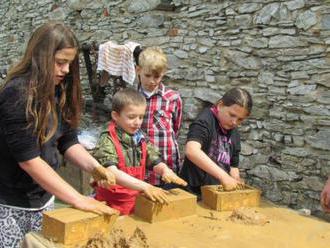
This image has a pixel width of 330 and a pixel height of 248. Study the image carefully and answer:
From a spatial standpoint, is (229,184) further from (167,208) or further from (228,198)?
(167,208)

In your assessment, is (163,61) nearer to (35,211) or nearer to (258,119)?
(35,211)

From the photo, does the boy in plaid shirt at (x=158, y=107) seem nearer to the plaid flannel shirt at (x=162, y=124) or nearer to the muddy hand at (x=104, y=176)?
the plaid flannel shirt at (x=162, y=124)

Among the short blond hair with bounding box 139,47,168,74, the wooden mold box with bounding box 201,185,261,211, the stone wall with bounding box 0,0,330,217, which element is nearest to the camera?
the wooden mold box with bounding box 201,185,261,211

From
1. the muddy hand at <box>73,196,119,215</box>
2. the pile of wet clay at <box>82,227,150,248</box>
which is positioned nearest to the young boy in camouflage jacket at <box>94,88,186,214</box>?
the muddy hand at <box>73,196,119,215</box>

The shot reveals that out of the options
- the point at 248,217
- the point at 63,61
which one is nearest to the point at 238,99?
the point at 248,217

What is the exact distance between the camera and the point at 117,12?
6.91 metres

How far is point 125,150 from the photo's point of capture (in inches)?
103

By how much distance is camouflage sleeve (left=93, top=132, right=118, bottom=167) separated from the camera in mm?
2475

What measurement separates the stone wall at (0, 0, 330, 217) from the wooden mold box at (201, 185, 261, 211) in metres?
2.21

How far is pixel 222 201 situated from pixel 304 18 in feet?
9.01

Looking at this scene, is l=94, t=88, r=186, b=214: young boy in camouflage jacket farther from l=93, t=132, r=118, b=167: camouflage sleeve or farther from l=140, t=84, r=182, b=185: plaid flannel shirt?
l=140, t=84, r=182, b=185: plaid flannel shirt

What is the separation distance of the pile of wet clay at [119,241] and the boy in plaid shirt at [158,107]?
1286mm

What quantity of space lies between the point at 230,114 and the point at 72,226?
1.24 metres

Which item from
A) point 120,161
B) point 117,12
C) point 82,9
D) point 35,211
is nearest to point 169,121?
point 120,161
